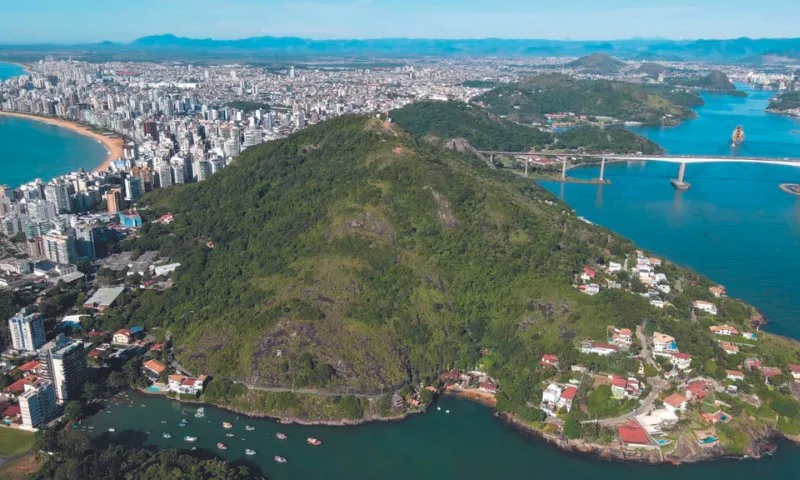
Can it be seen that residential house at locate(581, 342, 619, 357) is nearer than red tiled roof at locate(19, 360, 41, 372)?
No

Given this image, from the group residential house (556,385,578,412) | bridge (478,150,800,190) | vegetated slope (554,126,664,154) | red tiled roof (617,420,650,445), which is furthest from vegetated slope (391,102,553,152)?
red tiled roof (617,420,650,445)

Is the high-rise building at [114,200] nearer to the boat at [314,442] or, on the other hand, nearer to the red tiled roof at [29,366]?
the red tiled roof at [29,366]

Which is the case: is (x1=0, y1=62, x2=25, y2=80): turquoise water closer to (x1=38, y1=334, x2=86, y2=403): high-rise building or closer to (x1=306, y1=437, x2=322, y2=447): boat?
(x1=38, y1=334, x2=86, y2=403): high-rise building

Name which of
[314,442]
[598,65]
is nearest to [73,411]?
[314,442]

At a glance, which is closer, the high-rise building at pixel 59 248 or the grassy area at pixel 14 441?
the grassy area at pixel 14 441

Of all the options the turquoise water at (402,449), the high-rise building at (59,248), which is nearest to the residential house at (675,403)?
the turquoise water at (402,449)

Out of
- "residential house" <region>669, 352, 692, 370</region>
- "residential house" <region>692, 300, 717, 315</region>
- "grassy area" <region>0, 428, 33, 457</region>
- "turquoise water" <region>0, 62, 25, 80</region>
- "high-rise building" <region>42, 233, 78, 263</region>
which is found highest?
"turquoise water" <region>0, 62, 25, 80</region>
